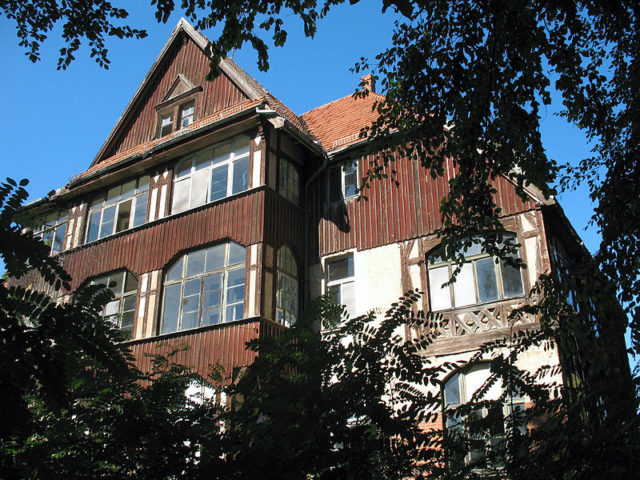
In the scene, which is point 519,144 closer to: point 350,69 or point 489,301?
point 350,69

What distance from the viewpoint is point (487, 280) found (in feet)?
44.7

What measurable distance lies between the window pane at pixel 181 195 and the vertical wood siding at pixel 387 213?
11.8 ft

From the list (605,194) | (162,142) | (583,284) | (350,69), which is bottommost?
(583,284)

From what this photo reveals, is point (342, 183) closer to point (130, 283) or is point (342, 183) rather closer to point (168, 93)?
point (130, 283)

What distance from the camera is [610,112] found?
8.37 metres

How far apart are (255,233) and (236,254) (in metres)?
0.77

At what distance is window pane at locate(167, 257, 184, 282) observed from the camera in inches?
642

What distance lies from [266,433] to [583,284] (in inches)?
146

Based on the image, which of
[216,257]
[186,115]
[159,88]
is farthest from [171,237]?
[159,88]

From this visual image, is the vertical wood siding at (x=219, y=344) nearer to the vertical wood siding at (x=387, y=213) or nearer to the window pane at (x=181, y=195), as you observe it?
the vertical wood siding at (x=387, y=213)

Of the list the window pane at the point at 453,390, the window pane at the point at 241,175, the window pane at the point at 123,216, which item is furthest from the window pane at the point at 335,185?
the window pane at the point at 123,216

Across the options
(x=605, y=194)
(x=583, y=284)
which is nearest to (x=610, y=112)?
(x=605, y=194)

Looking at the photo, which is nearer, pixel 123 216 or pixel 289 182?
pixel 289 182

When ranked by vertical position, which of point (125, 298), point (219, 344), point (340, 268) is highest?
point (340, 268)
